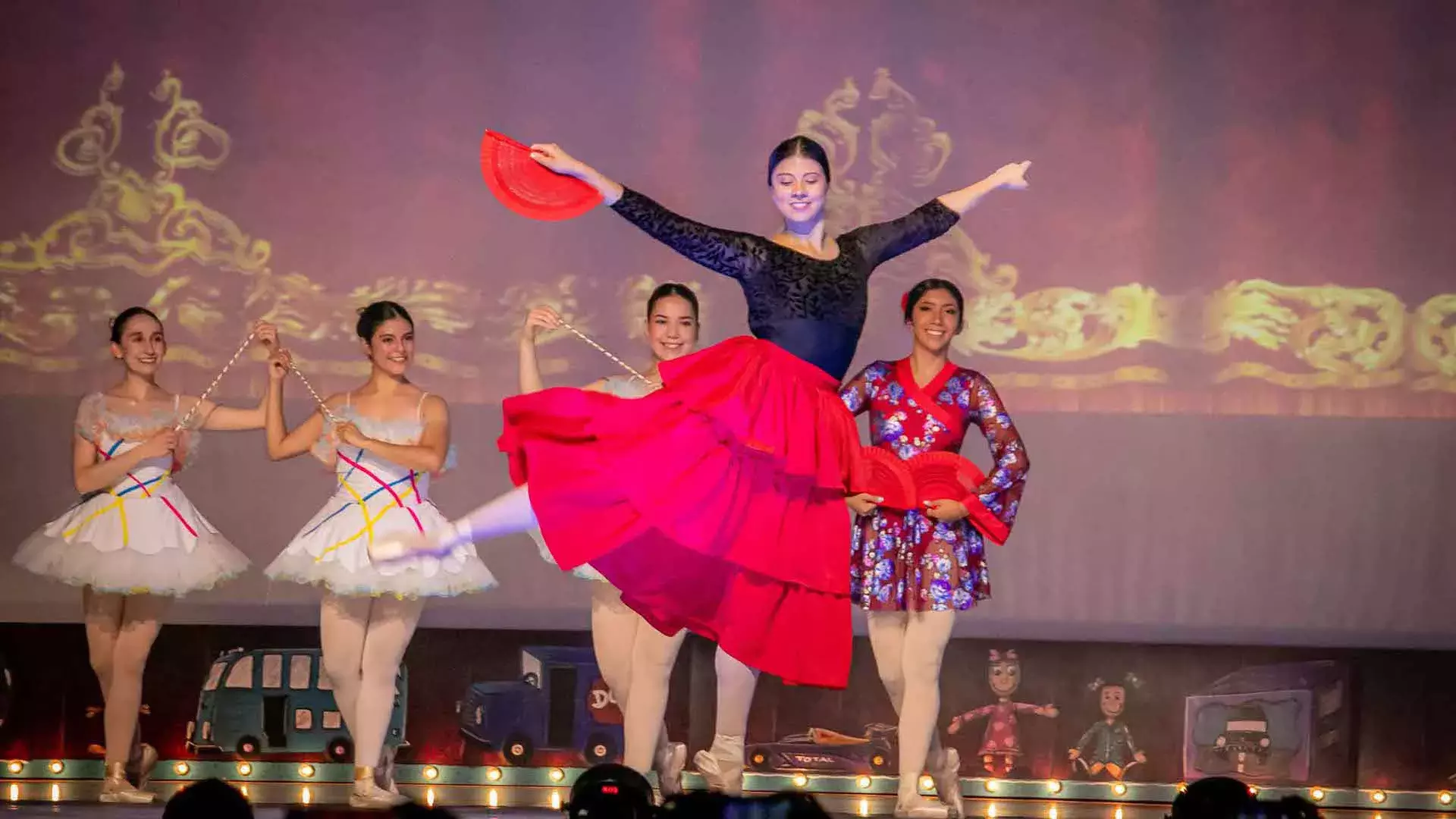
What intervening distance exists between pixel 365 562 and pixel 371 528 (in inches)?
4.0

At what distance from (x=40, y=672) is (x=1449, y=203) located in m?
4.76

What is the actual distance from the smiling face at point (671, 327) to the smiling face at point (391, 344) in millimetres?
703

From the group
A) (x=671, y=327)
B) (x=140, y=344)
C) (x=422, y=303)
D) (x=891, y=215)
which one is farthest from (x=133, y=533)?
(x=891, y=215)

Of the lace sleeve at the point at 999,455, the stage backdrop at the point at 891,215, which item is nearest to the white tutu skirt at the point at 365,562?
the stage backdrop at the point at 891,215

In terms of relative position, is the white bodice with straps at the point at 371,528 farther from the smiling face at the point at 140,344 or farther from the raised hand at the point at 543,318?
the smiling face at the point at 140,344

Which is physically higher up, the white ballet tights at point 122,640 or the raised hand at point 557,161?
the raised hand at point 557,161

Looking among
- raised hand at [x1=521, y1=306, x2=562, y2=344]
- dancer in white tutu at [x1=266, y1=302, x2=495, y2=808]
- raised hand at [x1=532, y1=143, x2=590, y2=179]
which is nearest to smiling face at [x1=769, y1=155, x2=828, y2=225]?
raised hand at [x1=532, y1=143, x2=590, y2=179]

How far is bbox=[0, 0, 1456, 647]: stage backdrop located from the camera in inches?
211

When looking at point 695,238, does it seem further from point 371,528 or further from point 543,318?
point 371,528

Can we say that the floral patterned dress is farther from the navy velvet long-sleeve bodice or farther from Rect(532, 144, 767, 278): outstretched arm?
Rect(532, 144, 767, 278): outstretched arm

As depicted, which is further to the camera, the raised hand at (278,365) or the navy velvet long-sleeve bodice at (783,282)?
the raised hand at (278,365)

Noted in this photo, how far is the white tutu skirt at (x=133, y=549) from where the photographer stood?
4625mm

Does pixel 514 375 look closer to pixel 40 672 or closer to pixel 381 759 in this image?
pixel 381 759

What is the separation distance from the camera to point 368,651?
179 inches
